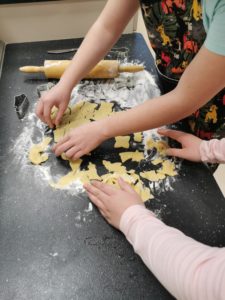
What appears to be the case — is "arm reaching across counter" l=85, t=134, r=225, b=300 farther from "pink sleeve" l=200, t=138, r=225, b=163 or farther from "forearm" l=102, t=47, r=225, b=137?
"forearm" l=102, t=47, r=225, b=137

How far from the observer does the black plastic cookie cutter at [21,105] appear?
798mm

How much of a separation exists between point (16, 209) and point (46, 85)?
0.42 m

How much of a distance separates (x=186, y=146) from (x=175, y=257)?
0.98 feet

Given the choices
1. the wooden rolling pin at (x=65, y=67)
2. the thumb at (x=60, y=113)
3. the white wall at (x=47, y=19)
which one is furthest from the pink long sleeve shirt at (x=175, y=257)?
the white wall at (x=47, y=19)

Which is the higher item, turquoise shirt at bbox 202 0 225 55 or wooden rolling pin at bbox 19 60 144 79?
turquoise shirt at bbox 202 0 225 55

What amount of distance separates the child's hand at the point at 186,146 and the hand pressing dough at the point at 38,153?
306mm

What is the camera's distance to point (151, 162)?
0.70 meters

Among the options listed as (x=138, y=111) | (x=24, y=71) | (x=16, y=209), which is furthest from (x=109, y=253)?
(x=24, y=71)

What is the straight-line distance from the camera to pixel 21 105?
0.81 m

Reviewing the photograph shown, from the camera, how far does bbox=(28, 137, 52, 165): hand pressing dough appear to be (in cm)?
70

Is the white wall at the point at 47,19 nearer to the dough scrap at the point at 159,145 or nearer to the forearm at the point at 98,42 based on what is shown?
the forearm at the point at 98,42

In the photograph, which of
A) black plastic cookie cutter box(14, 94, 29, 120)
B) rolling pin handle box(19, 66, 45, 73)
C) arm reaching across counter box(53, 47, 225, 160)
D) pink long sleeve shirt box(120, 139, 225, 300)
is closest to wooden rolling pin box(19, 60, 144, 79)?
rolling pin handle box(19, 66, 45, 73)

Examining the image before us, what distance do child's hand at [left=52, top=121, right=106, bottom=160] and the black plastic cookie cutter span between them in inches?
6.7

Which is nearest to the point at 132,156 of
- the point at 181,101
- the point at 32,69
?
the point at 181,101
